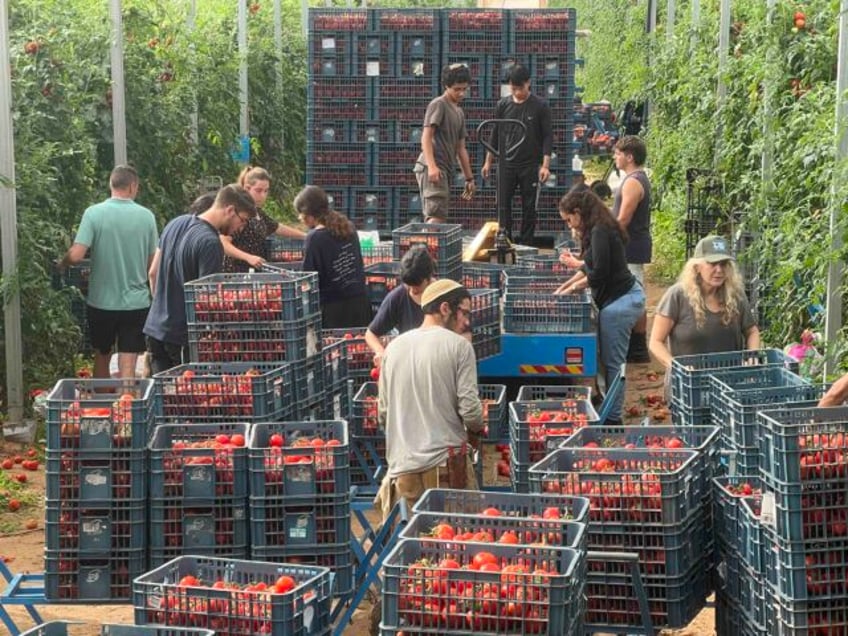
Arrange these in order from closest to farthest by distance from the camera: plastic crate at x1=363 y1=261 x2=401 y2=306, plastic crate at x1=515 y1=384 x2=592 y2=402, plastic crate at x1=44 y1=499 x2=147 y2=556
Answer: plastic crate at x1=44 y1=499 x2=147 y2=556
plastic crate at x1=515 y1=384 x2=592 y2=402
plastic crate at x1=363 y1=261 x2=401 y2=306

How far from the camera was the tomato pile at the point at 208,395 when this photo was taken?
8023 millimetres

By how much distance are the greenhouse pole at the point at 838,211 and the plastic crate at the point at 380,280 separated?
3395mm

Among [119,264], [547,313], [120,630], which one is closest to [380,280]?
[547,313]

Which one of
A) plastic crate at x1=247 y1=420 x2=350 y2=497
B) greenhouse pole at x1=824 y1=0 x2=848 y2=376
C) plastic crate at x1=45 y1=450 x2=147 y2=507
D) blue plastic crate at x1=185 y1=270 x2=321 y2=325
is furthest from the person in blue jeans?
plastic crate at x1=45 y1=450 x2=147 y2=507

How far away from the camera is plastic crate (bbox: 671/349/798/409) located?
317 inches

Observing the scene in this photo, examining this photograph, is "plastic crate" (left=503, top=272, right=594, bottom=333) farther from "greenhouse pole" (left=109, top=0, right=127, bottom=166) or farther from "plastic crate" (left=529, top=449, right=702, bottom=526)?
"plastic crate" (left=529, top=449, right=702, bottom=526)

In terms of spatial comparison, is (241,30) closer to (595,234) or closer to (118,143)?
(118,143)

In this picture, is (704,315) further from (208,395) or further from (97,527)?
(97,527)

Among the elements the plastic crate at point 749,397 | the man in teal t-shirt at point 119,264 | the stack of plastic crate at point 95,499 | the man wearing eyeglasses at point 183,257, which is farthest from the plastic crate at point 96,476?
the man in teal t-shirt at point 119,264

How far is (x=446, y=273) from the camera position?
38.6 feet

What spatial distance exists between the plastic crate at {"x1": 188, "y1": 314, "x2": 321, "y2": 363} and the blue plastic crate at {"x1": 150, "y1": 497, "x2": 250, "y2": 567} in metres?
1.50

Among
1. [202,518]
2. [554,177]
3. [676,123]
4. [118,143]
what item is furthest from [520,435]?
[676,123]

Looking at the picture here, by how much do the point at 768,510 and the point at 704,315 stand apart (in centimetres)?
282

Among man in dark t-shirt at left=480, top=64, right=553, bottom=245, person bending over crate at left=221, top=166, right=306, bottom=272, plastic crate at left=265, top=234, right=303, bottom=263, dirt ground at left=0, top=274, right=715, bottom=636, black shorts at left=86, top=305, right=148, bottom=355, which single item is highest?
man in dark t-shirt at left=480, top=64, right=553, bottom=245
